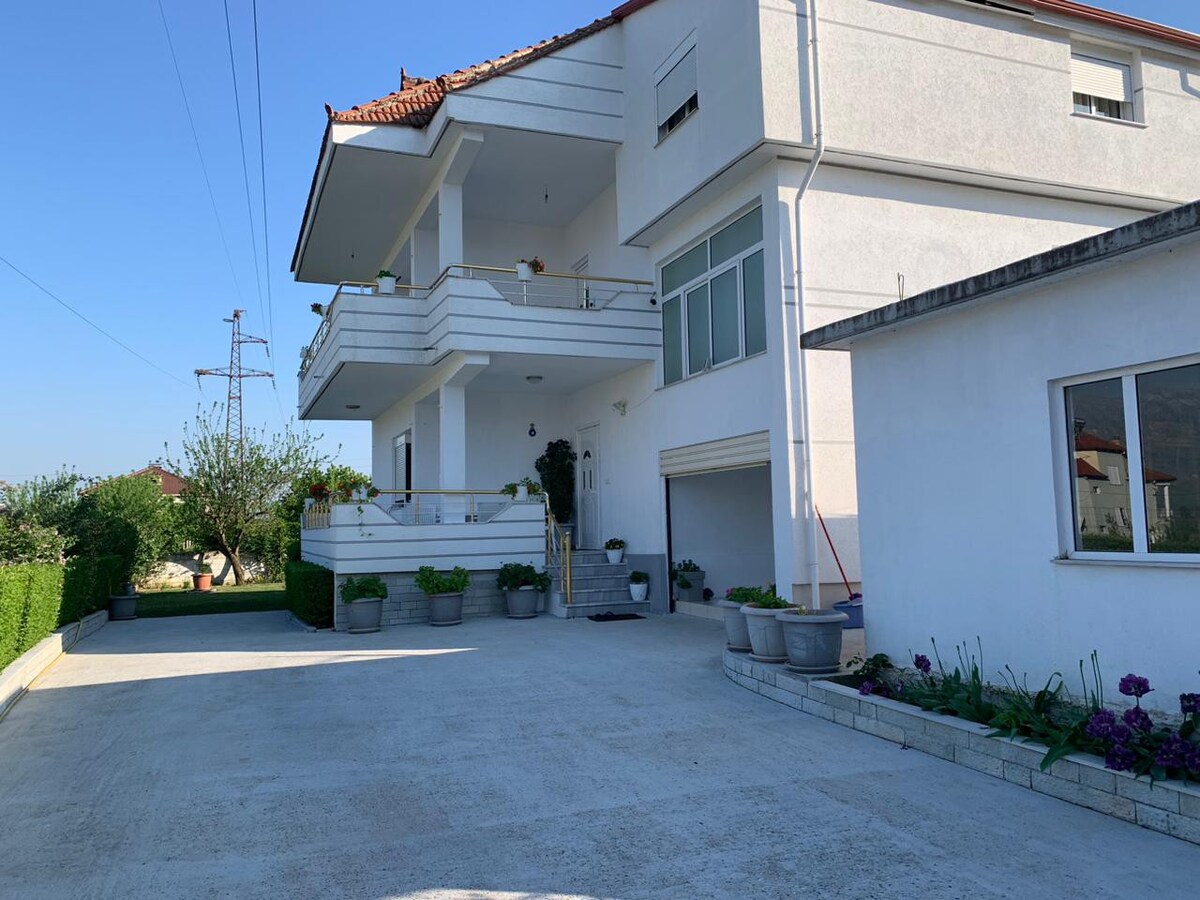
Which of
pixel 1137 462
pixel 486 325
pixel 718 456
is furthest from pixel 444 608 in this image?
pixel 1137 462

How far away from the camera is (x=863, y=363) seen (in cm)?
855

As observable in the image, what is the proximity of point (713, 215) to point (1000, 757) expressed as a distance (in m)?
10.4

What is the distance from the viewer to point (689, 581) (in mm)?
15727

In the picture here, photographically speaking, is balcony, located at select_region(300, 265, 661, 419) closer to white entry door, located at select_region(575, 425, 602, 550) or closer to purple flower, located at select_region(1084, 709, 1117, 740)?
white entry door, located at select_region(575, 425, 602, 550)

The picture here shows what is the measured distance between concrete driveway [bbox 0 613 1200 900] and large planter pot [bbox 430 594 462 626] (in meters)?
5.17

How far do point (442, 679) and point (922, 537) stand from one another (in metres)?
5.34

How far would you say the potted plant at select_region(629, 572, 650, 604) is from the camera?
1625cm

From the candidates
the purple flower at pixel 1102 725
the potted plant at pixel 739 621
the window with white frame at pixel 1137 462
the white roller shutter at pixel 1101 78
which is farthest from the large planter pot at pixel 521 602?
the white roller shutter at pixel 1101 78

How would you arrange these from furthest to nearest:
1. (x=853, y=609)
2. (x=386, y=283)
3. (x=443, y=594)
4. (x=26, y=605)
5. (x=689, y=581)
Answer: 1. (x=386, y=283)
2. (x=689, y=581)
3. (x=443, y=594)
4. (x=853, y=609)
5. (x=26, y=605)

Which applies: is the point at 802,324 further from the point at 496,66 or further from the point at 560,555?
the point at 496,66

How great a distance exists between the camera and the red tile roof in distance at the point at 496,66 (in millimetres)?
14507

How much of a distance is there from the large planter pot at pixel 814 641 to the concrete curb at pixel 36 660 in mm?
7575

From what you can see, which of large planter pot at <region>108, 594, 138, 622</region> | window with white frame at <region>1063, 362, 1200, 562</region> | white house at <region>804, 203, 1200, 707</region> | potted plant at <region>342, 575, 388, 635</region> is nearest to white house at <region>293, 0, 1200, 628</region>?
potted plant at <region>342, 575, 388, 635</region>

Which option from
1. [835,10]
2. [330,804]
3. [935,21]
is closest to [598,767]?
[330,804]
